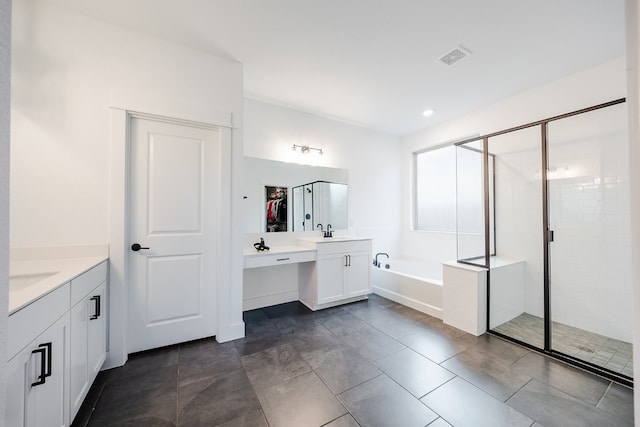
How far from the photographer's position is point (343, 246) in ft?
10.7

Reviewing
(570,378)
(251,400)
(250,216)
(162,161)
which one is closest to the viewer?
(251,400)

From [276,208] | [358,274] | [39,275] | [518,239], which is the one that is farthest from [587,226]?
[39,275]

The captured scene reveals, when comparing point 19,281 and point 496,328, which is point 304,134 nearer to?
point 19,281

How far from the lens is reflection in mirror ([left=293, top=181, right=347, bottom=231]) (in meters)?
3.49

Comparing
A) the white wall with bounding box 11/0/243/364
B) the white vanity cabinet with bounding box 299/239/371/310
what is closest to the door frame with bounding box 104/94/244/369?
the white wall with bounding box 11/0/243/364

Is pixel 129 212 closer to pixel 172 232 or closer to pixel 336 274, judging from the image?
pixel 172 232

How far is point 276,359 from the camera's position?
2.10 meters

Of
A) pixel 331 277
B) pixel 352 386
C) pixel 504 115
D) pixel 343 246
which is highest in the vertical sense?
pixel 504 115

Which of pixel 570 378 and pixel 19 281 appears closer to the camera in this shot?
pixel 19 281

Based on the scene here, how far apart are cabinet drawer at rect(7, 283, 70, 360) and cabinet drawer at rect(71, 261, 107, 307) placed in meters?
0.09

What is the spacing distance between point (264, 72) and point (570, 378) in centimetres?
376

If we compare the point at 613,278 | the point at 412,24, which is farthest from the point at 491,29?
the point at 613,278

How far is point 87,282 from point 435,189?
172 inches

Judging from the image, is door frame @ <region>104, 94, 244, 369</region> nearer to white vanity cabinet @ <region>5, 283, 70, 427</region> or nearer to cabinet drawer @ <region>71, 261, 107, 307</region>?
cabinet drawer @ <region>71, 261, 107, 307</region>
